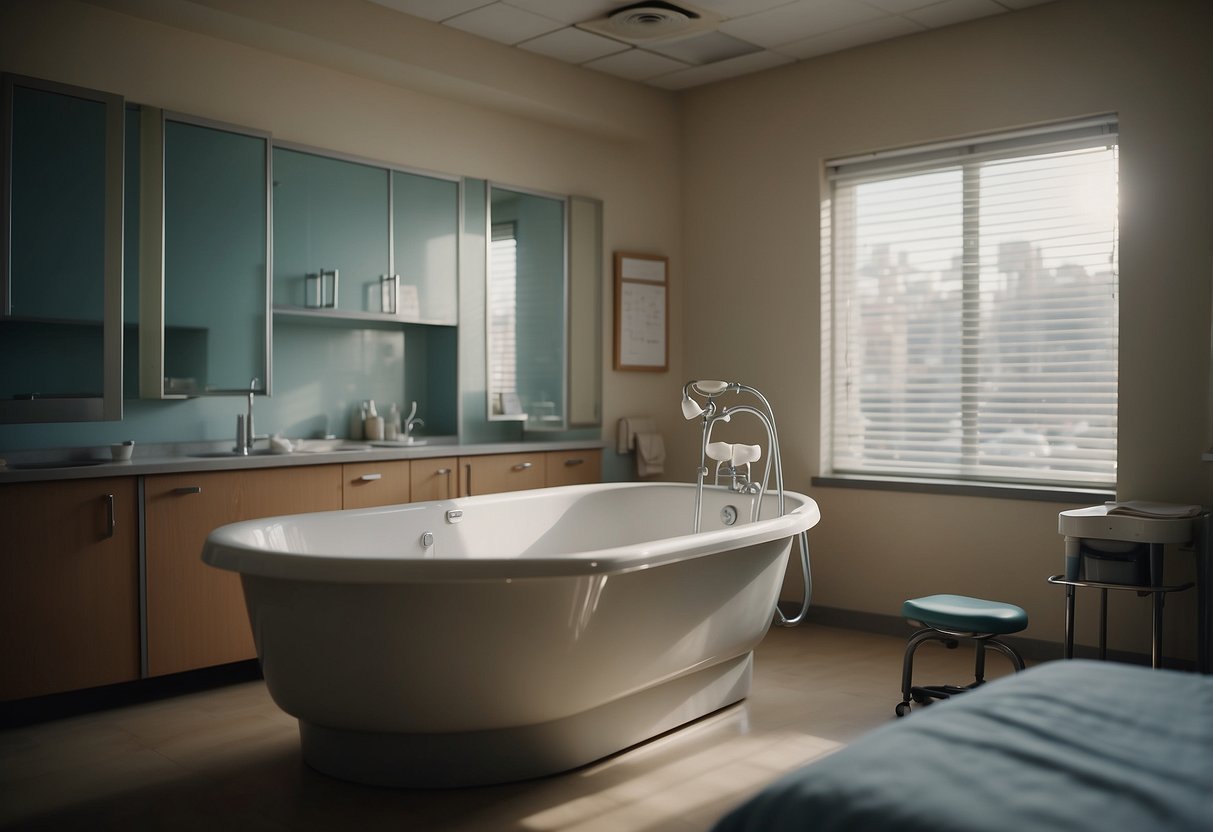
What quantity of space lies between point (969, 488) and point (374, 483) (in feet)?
7.79

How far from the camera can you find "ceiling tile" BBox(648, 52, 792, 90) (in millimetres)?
4648

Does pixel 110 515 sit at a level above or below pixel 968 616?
above

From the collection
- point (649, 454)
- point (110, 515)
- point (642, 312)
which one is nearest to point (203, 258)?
point (110, 515)

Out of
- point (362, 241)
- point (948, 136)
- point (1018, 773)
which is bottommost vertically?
point (1018, 773)

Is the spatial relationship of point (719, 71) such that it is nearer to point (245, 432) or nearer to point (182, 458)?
point (245, 432)

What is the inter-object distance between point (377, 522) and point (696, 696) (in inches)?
44.0

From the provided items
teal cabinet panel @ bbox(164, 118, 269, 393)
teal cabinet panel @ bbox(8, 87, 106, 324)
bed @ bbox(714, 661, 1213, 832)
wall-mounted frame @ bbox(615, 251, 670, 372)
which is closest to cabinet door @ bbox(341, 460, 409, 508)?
teal cabinet panel @ bbox(164, 118, 269, 393)

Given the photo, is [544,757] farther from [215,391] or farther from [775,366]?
[775,366]

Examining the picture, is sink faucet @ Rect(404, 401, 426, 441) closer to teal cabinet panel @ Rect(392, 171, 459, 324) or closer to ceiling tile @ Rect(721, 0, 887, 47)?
teal cabinet panel @ Rect(392, 171, 459, 324)

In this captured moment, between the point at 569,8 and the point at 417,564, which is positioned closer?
the point at 417,564

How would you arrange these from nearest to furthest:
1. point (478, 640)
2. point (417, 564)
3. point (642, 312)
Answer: point (417, 564), point (478, 640), point (642, 312)

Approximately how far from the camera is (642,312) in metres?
5.13

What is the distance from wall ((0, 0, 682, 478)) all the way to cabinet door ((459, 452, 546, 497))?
13.7 inches

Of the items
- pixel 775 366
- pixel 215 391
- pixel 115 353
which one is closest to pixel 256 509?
pixel 215 391
